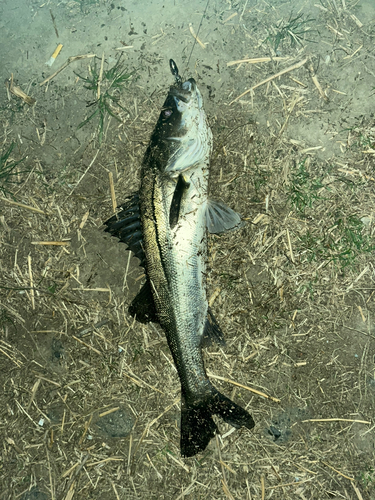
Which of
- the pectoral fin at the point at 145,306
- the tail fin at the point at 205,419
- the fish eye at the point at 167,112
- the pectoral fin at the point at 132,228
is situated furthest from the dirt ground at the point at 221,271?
the fish eye at the point at 167,112

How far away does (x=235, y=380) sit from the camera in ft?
12.4

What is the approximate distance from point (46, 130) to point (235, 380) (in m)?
3.59

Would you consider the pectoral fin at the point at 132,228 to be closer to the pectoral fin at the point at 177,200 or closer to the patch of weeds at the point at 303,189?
the pectoral fin at the point at 177,200

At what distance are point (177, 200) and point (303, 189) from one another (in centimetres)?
149

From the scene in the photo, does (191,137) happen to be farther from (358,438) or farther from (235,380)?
(358,438)

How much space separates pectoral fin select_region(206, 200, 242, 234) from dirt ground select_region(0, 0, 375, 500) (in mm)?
309

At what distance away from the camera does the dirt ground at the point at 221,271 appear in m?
3.71

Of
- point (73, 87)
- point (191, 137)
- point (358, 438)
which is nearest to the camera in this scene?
point (191, 137)

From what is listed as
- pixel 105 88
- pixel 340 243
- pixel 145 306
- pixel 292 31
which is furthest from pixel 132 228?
pixel 292 31

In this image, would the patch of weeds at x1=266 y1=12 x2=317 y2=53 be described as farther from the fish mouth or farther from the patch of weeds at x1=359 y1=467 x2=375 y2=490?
the patch of weeds at x1=359 y1=467 x2=375 y2=490

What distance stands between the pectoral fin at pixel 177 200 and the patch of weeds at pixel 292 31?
1982 mm

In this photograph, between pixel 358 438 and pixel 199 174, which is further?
pixel 358 438

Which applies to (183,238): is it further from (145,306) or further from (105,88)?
(105,88)

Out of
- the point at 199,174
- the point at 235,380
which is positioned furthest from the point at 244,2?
the point at 235,380
